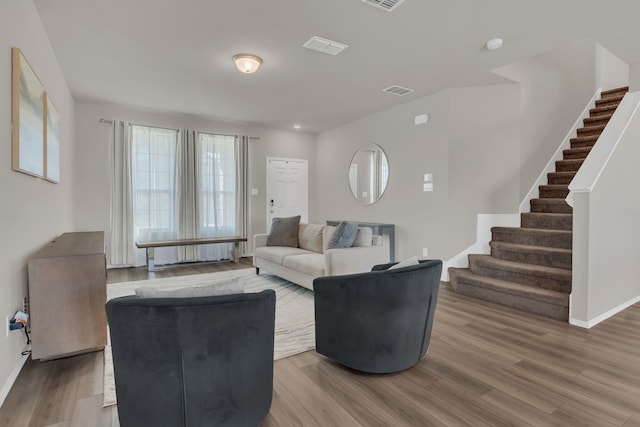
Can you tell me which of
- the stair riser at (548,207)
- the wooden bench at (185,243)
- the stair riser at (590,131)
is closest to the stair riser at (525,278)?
the stair riser at (548,207)

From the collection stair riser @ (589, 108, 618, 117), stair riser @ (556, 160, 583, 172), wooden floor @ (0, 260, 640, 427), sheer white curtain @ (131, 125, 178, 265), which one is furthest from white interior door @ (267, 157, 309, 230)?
stair riser @ (589, 108, 618, 117)

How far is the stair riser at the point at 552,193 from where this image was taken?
453 cm

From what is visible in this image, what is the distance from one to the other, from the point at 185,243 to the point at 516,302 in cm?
470

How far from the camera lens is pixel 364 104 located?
517 centimetres

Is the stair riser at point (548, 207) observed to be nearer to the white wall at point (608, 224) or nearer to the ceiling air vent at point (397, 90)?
the white wall at point (608, 224)

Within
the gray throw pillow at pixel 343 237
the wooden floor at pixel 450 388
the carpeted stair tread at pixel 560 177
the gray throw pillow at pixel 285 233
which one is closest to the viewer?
the wooden floor at pixel 450 388

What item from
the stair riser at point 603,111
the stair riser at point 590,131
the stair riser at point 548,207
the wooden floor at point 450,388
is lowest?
the wooden floor at point 450,388

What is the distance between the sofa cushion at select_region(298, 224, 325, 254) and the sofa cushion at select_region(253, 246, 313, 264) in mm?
103

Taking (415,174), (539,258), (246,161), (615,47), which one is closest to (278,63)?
(415,174)

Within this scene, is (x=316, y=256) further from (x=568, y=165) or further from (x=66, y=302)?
(x=568, y=165)

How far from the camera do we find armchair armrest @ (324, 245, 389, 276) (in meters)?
3.47

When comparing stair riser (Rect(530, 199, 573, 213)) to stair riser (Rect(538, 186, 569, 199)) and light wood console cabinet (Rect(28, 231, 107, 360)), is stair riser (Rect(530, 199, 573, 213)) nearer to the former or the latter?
stair riser (Rect(538, 186, 569, 199))

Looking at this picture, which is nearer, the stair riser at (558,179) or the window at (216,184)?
the stair riser at (558,179)

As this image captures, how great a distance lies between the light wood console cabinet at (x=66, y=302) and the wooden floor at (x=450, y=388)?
7.1 inches
